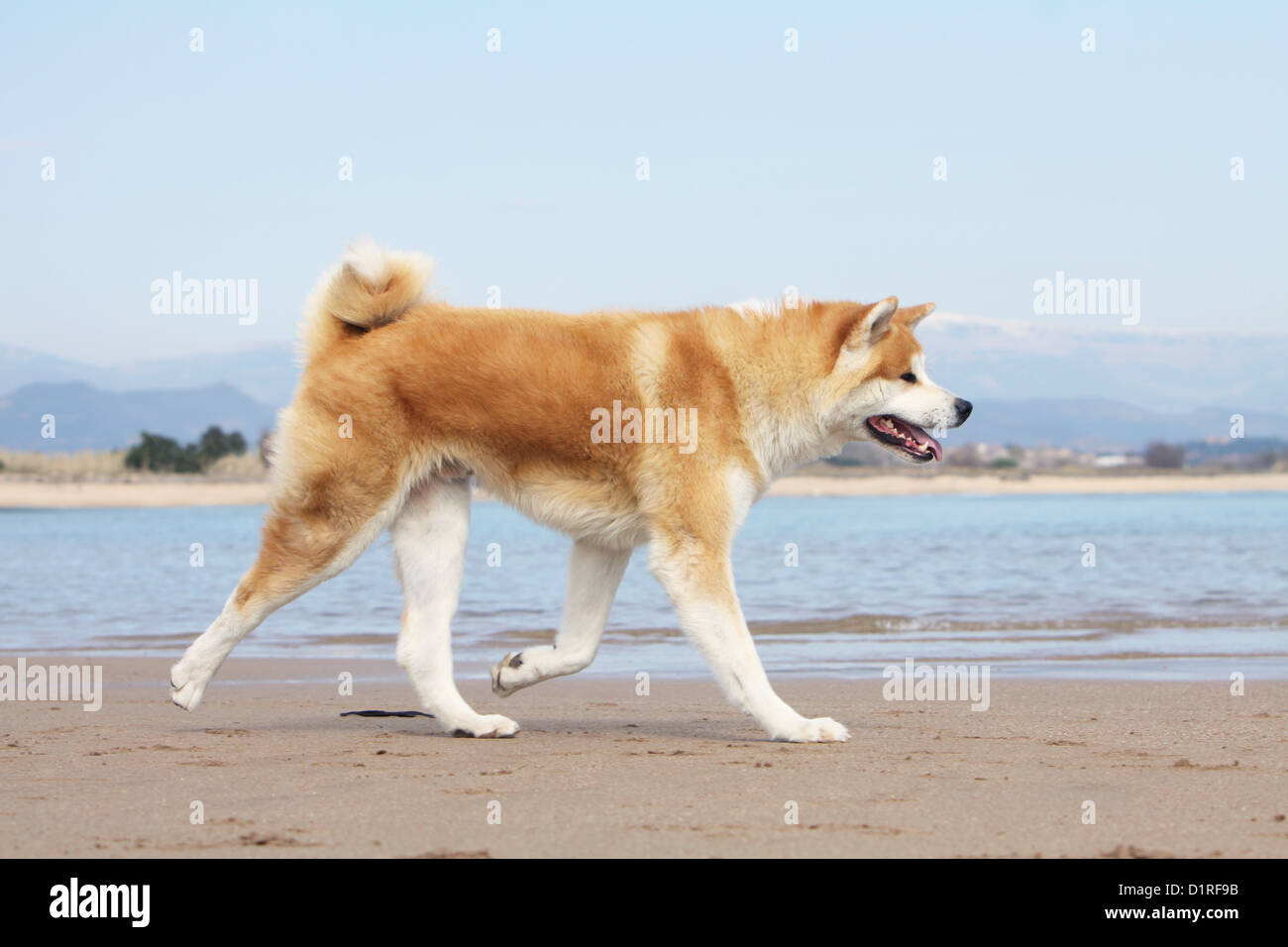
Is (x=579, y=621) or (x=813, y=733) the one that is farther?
(x=579, y=621)

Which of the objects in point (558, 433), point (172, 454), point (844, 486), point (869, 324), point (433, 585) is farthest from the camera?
point (844, 486)

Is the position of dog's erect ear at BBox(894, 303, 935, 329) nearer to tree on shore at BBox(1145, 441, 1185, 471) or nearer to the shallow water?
the shallow water

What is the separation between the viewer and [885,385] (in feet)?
19.9

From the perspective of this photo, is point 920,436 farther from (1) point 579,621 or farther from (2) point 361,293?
(2) point 361,293

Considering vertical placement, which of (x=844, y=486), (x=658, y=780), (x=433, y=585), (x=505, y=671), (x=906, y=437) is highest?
(x=844, y=486)

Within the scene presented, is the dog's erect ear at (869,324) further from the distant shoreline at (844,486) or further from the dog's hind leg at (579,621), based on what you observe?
the distant shoreline at (844,486)

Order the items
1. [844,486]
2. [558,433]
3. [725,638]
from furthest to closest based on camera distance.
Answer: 1. [844,486]
2. [558,433]
3. [725,638]

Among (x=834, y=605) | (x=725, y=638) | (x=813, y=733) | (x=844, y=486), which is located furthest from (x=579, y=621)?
(x=844, y=486)

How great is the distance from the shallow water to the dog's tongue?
2.43 meters

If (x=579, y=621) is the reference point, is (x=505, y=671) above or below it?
below

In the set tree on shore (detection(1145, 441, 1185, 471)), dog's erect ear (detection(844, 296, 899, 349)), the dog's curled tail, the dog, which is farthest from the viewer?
tree on shore (detection(1145, 441, 1185, 471))

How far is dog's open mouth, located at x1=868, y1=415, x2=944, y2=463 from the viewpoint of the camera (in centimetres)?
614

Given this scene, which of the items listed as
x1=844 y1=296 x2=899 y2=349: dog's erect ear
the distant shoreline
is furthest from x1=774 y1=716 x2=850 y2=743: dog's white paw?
the distant shoreline

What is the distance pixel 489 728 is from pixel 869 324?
7.89 ft
